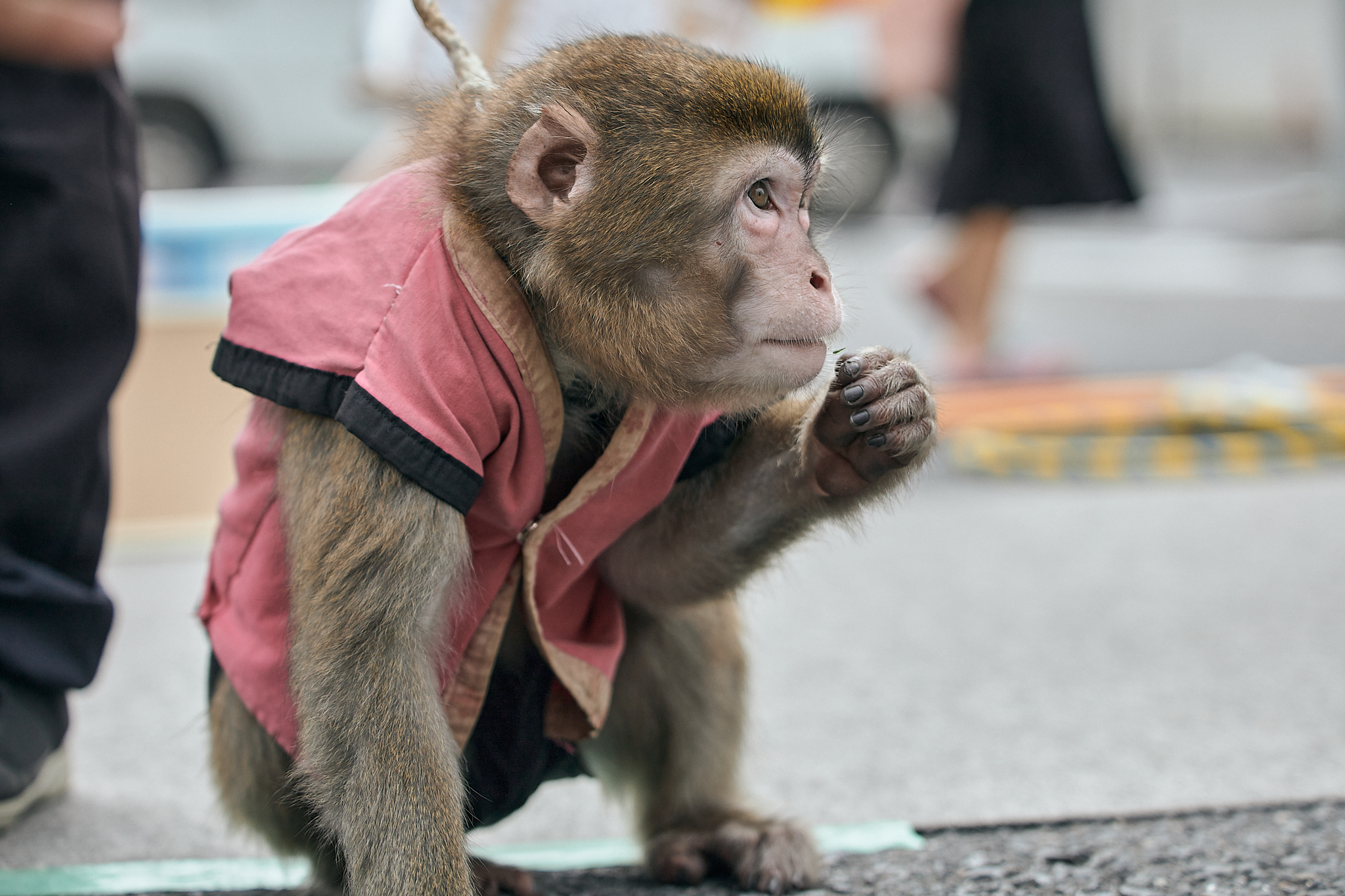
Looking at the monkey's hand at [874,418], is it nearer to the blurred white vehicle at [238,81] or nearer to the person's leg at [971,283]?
the person's leg at [971,283]

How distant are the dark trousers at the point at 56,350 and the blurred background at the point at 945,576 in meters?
0.32

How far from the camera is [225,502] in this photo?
183cm

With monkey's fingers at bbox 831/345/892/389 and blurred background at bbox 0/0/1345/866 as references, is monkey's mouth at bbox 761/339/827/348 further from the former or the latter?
blurred background at bbox 0/0/1345/866

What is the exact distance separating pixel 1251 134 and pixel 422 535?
1896 centimetres

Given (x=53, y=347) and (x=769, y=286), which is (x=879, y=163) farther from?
(x=769, y=286)

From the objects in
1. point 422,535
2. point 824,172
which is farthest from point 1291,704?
point 422,535

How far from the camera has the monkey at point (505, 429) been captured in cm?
158

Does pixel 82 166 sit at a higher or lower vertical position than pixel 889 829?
higher

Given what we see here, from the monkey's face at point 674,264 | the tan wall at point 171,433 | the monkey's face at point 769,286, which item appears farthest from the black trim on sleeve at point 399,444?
the tan wall at point 171,433

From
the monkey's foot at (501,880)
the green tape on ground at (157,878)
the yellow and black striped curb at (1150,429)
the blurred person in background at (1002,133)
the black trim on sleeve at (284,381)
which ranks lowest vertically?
the green tape on ground at (157,878)

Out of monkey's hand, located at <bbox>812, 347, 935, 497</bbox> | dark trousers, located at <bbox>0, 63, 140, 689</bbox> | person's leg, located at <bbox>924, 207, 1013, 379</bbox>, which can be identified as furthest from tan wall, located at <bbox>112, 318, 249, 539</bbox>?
person's leg, located at <bbox>924, 207, 1013, 379</bbox>

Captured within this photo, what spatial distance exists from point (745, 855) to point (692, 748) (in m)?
0.17

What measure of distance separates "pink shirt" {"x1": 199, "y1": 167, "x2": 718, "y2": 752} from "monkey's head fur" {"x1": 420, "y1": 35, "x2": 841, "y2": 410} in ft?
0.22

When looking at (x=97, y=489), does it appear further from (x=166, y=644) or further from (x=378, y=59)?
(x=378, y=59)
